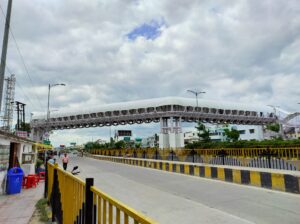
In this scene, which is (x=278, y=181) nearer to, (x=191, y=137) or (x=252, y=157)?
(x=252, y=157)

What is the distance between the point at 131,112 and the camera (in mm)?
75250

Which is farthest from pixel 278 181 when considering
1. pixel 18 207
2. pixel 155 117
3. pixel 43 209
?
pixel 155 117

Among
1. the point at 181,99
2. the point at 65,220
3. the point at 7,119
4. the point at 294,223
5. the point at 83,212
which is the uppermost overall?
the point at 181,99

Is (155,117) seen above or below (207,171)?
above

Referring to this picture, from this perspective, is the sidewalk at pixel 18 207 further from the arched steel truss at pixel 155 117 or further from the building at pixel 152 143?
the building at pixel 152 143

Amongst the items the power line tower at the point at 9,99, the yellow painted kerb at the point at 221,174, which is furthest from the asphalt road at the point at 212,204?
the power line tower at the point at 9,99

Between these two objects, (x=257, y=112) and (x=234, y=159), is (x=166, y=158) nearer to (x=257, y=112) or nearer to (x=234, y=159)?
(x=234, y=159)

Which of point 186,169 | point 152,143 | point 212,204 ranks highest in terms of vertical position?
Result: point 152,143

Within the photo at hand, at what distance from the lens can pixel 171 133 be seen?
63625 mm

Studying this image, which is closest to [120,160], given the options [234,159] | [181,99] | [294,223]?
[234,159]

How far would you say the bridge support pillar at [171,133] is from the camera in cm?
6157

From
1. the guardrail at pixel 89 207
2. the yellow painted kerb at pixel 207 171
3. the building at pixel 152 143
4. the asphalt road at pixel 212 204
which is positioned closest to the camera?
the guardrail at pixel 89 207

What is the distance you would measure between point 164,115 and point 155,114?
2.53 m

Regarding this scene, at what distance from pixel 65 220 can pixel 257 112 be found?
9317 cm
